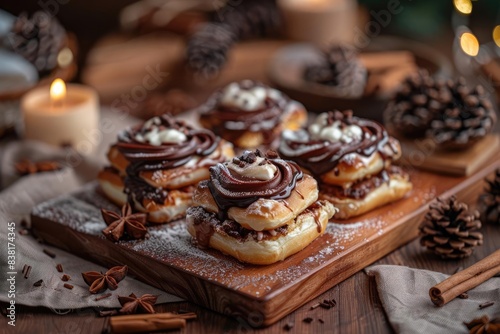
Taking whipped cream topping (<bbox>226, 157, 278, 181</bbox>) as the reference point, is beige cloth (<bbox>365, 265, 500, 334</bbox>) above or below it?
below

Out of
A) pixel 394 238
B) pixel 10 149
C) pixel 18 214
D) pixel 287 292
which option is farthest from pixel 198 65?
pixel 287 292

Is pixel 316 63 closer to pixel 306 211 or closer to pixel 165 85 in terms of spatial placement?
pixel 165 85

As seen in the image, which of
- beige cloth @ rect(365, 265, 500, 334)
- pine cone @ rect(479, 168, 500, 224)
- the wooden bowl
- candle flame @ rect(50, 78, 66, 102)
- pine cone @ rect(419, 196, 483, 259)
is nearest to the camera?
beige cloth @ rect(365, 265, 500, 334)

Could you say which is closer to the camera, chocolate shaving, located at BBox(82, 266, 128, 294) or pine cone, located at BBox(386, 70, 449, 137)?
chocolate shaving, located at BBox(82, 266, 128, 294)

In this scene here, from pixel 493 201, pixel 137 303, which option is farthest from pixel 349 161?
pixel 137 303

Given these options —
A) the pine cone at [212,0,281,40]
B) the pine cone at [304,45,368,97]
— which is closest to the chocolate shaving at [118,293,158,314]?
the pine cone at [304,45,368,97]

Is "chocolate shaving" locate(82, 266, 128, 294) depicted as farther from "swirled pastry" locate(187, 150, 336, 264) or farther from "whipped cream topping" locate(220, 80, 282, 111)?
"whipped cream topping" locate(220, 80, 282, 111)

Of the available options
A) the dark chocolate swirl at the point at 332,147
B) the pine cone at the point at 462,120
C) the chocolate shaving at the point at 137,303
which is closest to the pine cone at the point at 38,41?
the dark chocolate swirl at the point at 332,147

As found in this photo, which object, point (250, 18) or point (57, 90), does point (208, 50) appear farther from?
point (57, 90)
